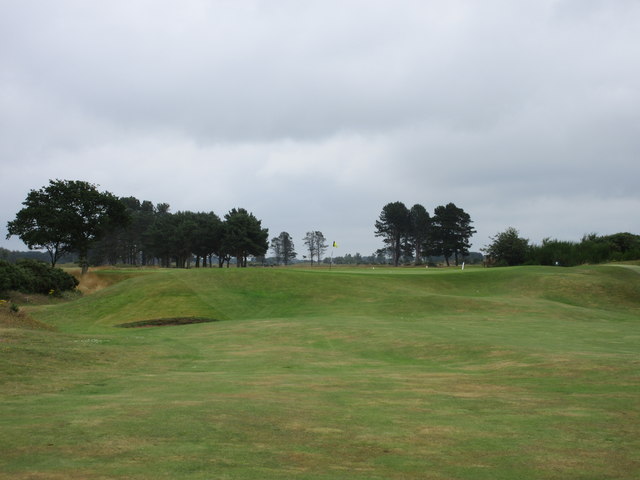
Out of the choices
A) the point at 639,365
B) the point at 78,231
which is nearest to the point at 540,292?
the point at 639,365

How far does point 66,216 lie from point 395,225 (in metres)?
103

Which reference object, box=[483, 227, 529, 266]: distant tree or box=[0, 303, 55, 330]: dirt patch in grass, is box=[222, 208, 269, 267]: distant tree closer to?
box=[483, 227, 529, 266]: distant tree

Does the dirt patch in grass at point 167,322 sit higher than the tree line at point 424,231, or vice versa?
the tree line at point 424,231

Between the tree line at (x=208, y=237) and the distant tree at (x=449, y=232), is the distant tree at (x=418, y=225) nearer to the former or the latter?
the distant tree at (x=449, y=232)

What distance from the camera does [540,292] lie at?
156 feet

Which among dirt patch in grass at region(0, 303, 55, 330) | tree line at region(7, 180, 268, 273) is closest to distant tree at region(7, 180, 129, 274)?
tree line at region(7, 180, 268, 273)

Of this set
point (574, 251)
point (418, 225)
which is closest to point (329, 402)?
point (574, 251)

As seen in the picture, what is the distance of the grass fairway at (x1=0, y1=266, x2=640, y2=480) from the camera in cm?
686

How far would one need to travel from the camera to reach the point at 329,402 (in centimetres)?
1105

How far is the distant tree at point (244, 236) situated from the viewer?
4353 inches

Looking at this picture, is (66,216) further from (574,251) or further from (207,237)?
(574,251)

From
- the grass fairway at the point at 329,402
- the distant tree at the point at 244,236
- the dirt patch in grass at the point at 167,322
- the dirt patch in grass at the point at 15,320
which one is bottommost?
the dirt patch in grass at the point at 167,322

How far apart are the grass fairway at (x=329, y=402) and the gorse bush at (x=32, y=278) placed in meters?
26.3

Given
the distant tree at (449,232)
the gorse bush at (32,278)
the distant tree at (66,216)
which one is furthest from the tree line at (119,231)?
the distant tree at (449,232)
